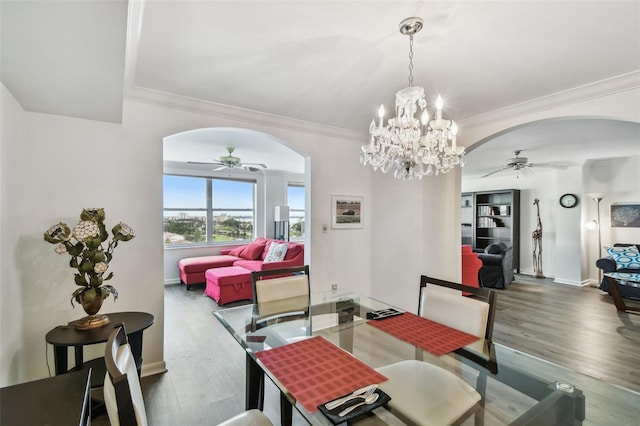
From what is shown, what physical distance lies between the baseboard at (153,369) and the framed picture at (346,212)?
7.50ft

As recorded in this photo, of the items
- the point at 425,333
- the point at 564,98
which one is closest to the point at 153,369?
the point at 425,333

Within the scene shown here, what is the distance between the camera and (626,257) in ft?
16.4

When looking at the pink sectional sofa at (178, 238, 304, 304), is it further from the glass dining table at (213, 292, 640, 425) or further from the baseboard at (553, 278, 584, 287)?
the baseboard at (553, 278, 584, 287)

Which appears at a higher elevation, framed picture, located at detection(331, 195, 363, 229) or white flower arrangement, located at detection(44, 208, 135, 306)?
framed picture, located at detection(331, 195, 363, 229)

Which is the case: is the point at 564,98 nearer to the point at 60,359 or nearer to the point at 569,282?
the point at 60,359

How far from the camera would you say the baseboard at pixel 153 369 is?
A: 2.55m

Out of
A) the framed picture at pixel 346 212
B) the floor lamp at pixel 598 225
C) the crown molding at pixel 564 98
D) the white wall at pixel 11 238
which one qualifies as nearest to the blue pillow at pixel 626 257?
the floor lamp at pixel 598 225

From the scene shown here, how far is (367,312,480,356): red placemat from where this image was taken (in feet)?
5.12

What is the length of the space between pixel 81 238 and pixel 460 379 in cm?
240

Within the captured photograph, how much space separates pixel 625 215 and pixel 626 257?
1261 millimetres

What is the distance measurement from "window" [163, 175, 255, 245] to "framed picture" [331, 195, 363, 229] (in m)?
4.12

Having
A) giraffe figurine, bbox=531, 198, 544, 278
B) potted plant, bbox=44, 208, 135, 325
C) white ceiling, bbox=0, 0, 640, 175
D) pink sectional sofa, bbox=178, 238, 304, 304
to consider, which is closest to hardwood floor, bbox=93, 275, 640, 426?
pink sectional sofa, bbox=178, 238, 304, 304

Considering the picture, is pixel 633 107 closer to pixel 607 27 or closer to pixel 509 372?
pixel 607 27

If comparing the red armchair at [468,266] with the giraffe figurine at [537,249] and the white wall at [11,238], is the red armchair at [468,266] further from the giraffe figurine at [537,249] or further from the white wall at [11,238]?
the white wall at [11,238]
